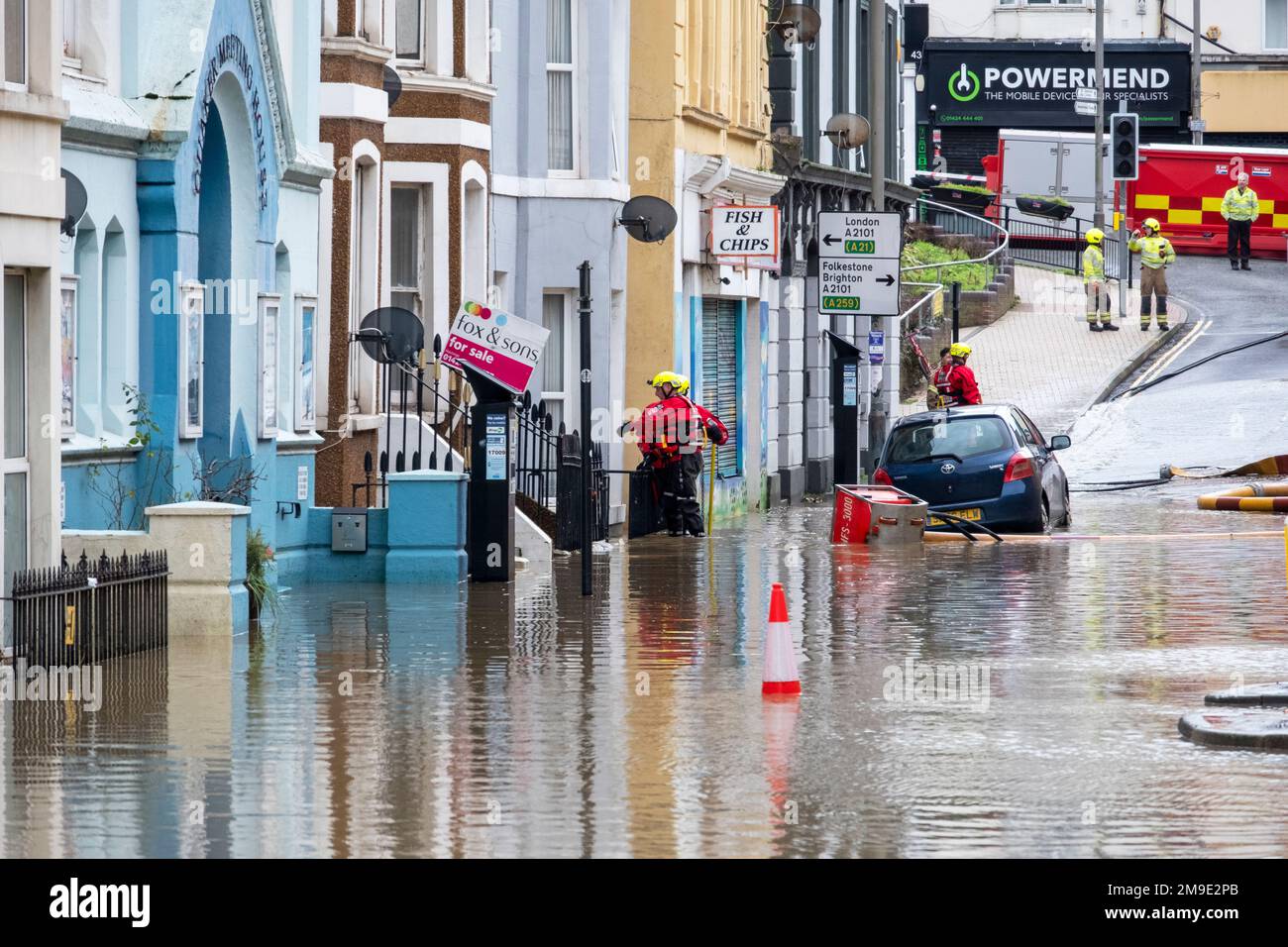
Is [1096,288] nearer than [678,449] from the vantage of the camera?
No

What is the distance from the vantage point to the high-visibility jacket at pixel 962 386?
111ft

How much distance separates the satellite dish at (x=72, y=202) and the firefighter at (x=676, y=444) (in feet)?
39.6

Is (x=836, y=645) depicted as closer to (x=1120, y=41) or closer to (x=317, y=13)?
(x=317, y=13)

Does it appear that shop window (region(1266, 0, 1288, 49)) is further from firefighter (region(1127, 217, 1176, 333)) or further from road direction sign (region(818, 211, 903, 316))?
road direction sign (region(818, 211, 903, 316))

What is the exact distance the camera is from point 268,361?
21.9 m

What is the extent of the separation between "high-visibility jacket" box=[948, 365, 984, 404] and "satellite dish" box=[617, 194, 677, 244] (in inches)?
225

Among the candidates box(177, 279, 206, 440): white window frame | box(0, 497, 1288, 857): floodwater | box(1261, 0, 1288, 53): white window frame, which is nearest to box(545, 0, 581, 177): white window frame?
box(0, 497, 1288, 857): floodwater

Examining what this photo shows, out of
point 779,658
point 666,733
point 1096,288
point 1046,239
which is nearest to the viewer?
point 666,733

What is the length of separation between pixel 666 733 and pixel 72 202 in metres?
6.87

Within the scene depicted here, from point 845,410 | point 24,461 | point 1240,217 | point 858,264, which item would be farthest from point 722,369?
point 1240,217

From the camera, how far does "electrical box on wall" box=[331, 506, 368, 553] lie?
22.6 meters

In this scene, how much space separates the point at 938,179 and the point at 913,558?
147ft

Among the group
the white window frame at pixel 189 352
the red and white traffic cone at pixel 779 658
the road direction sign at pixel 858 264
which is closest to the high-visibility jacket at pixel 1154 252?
the road direction sign at pixel 858 264

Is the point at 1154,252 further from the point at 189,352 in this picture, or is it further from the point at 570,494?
the point at 189,352
